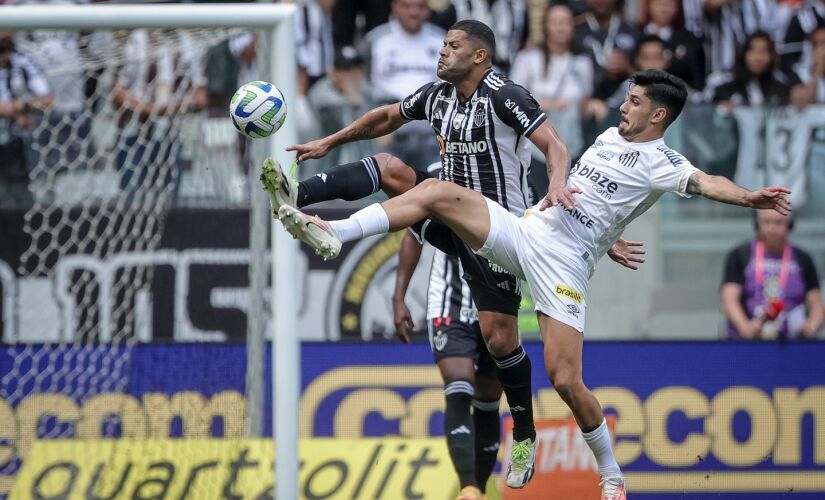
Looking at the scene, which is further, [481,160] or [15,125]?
[15,125]

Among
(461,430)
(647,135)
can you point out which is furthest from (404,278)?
(647,135)

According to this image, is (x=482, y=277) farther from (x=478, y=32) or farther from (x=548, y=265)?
(x=478, y=32)

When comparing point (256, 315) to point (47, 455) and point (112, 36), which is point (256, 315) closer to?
point (47, 455)

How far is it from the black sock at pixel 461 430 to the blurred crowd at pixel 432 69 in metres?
2.45

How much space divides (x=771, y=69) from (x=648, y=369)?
3.10 m

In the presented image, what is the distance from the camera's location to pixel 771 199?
6047mm

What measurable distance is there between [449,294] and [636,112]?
170 centimetres

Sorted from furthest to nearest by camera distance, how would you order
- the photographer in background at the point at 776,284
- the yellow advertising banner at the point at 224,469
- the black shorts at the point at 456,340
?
the photographer in background at the point at 776,284
the yellow advertising banner at the point at 224,469
the black shorts at the point at 456,340

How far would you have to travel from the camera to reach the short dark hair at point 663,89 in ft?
22.0

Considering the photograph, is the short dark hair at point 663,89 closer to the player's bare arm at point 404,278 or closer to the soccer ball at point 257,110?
the player's bare arm at point 404,278

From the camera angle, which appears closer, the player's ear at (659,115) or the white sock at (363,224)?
the white sock at (363,224)

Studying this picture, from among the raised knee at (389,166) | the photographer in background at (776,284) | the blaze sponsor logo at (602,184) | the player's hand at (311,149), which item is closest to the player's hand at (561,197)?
the blaze sponsor logo at (602,184)

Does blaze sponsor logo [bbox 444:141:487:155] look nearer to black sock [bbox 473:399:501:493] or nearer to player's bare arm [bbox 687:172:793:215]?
player's bare arm [bbox 687:172:793:215]

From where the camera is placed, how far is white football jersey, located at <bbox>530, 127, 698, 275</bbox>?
669 centimetres
